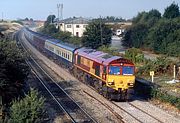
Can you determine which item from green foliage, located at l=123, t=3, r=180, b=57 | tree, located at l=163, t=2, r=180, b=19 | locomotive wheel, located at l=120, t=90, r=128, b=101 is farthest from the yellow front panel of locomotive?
tree, located at l=163, t=2, r=180, b=19

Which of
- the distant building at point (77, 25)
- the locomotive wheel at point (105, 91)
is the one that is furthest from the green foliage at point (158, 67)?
the distant building at point (77, 25)

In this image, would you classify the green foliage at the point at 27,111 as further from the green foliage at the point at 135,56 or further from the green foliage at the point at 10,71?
the green foliage at the point at 135,56

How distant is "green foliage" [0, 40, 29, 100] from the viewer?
69.8 ft

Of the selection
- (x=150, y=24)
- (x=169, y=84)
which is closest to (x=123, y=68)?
(x=169, y=84)

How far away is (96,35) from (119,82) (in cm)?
4090

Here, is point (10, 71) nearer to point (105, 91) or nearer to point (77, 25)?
point (105, 91)

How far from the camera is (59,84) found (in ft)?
113

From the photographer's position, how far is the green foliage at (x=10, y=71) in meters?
21.3

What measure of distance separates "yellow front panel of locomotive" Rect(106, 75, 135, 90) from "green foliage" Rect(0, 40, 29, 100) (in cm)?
555

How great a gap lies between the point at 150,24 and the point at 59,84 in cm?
5302

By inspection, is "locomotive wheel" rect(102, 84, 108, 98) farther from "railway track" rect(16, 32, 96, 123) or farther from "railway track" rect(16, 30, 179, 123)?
"railway track" rect(16, 32, 96, 123)

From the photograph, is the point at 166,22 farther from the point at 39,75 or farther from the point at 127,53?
the point at 39,75

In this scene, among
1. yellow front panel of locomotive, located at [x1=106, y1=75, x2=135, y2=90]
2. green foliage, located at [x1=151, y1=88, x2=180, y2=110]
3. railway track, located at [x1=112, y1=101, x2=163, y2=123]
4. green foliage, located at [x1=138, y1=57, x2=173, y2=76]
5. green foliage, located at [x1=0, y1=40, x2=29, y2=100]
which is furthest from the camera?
green foliage, located at [x1=138, y1=57, x2=173, y2=76]

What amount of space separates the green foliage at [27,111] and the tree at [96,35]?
49.2m
